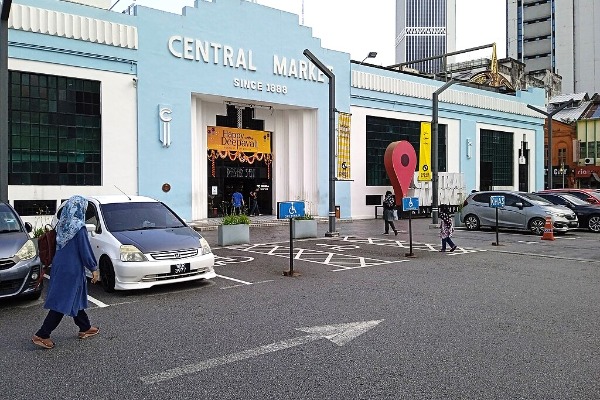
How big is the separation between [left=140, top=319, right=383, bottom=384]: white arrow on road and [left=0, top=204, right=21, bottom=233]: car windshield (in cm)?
531

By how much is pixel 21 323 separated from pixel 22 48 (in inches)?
583

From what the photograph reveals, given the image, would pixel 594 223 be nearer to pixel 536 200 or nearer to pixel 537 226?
pixel 536 200

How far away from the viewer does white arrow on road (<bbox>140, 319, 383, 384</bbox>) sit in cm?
514

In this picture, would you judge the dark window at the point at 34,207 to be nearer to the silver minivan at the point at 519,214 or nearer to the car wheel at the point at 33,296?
the car wheel at the point at 33,296

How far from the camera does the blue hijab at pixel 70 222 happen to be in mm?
6184

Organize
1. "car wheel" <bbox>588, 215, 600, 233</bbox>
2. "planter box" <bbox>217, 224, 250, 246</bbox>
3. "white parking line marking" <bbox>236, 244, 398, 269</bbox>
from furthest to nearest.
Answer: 1. "car wheel" <bbox>588, 215, 600, 233</bbox>
2. "planter box" <bbox>217, 224, 250, 246</bbox>
3. "white parking line marking" <bbox>236, 244, 398, 269</bbox>

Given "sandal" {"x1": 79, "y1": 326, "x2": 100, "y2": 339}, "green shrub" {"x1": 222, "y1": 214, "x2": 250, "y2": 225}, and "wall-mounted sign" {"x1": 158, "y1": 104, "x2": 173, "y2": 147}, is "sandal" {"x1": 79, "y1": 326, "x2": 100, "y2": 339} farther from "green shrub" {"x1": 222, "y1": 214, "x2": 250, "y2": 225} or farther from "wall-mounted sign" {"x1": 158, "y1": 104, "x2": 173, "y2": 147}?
"wall-mounted sign" {"x1": 158, "y1": 104, "x2": 173, "y2": 147}

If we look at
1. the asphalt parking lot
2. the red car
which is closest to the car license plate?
Result: the asphalt parking lot

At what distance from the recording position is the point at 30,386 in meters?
4.87

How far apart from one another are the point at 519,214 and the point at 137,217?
1497cm

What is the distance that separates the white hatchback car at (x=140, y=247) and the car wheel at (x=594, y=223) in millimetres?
16994

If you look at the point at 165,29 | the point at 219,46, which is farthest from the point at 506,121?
the point at 165,29

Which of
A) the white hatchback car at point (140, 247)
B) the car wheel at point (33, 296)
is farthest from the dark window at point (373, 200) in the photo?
the car wheel at point (33, 296)

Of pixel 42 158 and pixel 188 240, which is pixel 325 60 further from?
pixel 188 240
